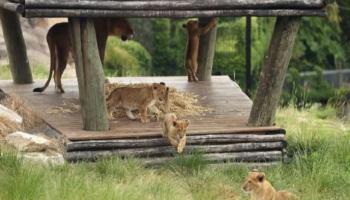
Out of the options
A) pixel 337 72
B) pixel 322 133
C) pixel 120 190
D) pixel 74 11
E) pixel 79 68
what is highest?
pixel 74 11

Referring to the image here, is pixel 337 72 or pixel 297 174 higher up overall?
pixel 297 174

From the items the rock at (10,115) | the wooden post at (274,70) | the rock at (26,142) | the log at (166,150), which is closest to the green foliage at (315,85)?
the wooden post at (274,70)

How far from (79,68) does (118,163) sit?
111 cm

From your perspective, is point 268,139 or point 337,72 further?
point 337,72

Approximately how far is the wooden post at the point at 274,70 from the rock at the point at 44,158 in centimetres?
224

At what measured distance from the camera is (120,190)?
7094 millimetres

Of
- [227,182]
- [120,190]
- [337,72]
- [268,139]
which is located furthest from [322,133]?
[337,72]

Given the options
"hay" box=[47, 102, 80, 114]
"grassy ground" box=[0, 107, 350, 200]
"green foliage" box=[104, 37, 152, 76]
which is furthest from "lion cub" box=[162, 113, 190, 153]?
"green foliage" box=[104, 37, 152, 76]

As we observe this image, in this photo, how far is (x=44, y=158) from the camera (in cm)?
833

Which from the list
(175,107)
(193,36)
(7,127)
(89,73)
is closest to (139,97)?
(89,73)

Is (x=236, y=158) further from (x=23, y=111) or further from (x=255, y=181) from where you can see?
(x=23, y=111)

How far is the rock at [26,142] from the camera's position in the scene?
8.57 m

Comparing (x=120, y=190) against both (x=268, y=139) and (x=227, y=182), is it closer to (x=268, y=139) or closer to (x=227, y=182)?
(x=227, y=182)

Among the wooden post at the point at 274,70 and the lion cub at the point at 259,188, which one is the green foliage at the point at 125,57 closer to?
the wooden post at the point at 274,70
